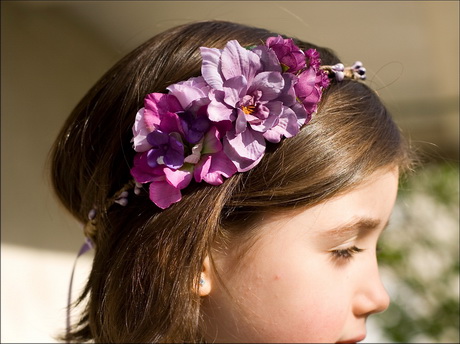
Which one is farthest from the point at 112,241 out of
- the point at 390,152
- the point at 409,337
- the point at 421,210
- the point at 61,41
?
the point at 421,210

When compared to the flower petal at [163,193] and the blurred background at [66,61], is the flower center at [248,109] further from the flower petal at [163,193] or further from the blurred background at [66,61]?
the blurred background at [66,61]

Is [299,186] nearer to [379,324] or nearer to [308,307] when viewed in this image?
[308,307]

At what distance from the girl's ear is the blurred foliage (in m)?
2.87

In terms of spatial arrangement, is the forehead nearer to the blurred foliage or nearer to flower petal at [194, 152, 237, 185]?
flower petal at [194, 152, 237, 185]

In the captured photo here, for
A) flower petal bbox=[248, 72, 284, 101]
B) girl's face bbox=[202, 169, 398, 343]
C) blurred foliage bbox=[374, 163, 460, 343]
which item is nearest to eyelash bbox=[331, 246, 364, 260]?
girl's face bbox=[202, 169, 398, 343]

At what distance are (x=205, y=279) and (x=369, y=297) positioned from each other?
39 cm

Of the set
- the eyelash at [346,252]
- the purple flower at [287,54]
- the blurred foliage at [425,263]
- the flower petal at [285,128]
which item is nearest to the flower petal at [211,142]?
the flower petal at [285,128]

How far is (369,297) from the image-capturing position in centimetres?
159

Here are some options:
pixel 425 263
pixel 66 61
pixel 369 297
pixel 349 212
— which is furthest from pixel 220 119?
pixel 425 263

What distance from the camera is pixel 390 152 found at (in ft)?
5.30

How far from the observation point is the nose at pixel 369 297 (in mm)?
1580

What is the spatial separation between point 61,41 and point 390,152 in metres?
1.64

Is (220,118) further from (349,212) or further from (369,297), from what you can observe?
(369,297)

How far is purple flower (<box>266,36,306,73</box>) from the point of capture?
1445mm
